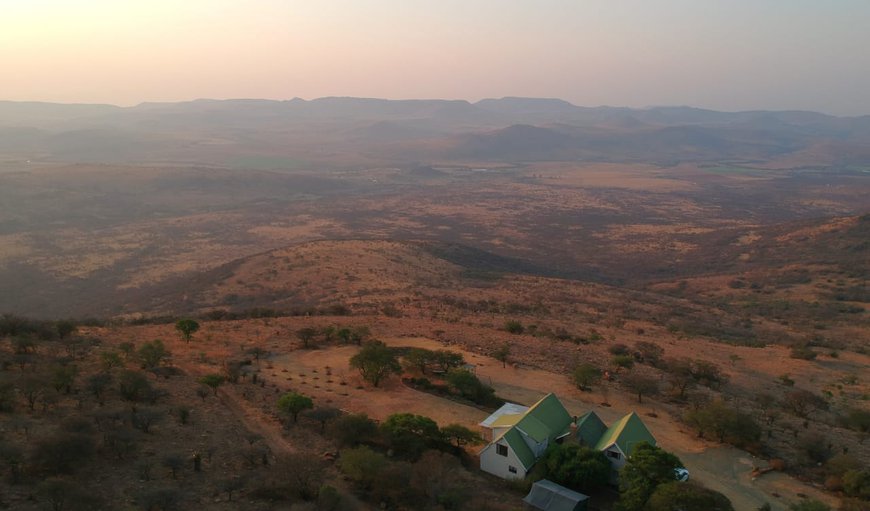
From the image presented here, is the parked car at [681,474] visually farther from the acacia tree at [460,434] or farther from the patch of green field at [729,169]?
the patch of green field at [729,169]

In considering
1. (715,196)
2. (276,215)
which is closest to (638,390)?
(276,215)

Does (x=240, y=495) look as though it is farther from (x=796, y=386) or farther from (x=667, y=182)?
(x=667, y=182)

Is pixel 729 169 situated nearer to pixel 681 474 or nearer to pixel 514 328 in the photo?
pixel 514 328

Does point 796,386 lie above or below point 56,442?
below

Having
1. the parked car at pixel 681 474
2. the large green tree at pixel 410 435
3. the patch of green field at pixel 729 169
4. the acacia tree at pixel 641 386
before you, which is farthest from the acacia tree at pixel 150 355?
the patch of green field at pixel 729 169

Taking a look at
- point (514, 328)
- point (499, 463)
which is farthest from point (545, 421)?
point (514, 328)

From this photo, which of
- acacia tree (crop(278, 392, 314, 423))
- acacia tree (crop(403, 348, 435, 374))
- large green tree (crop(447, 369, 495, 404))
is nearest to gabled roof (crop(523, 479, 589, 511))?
large green tree (crop(447, 369, 495, 404))

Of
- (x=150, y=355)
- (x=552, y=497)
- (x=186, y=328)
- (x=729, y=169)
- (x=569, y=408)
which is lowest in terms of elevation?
(x=569, y=408)
